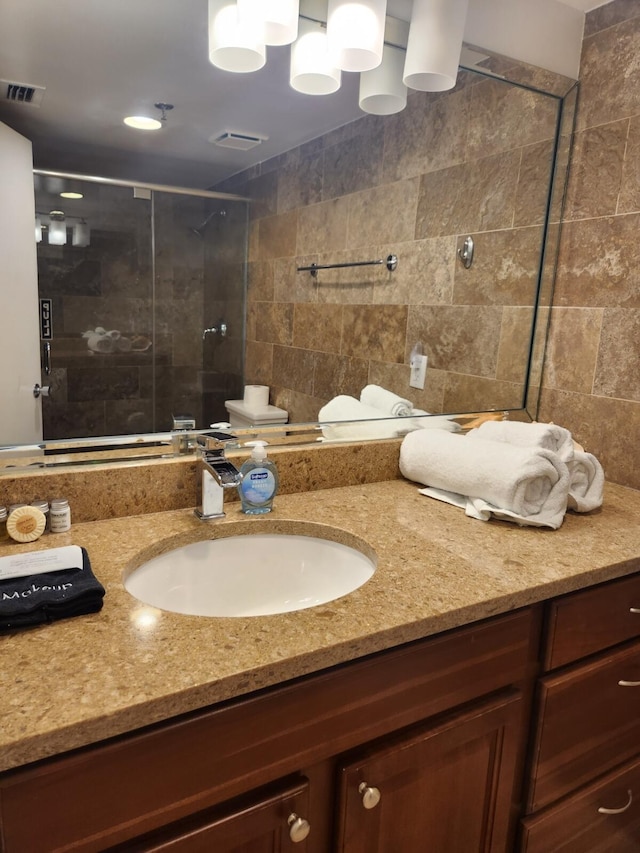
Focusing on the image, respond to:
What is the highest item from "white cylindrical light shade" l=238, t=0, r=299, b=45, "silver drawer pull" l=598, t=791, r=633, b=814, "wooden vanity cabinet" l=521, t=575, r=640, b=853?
"white cylindrical light shade" l=238, t=0, r=299, b=45

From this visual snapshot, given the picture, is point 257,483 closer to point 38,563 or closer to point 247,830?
point 38,563

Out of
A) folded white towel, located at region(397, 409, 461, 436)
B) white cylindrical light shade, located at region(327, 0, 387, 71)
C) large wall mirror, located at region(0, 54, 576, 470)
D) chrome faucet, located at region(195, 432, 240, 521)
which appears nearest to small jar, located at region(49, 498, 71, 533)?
large wall mirror, located at region(0, 54, 576, 470)

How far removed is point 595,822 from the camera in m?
1.27

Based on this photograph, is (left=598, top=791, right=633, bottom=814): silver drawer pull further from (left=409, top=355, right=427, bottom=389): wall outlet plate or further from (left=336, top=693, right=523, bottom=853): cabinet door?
(left=409, top=355, right=427, bottom=389): wall outlet plate

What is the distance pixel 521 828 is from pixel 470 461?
72cm

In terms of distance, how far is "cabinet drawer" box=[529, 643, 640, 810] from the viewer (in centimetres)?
111

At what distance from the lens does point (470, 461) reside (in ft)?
4.39

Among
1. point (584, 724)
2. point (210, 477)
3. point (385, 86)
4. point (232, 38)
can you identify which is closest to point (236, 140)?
point (232, 38)

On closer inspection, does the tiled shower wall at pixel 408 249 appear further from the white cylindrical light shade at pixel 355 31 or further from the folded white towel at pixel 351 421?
the white cylindrical light shade at pixel 355 31

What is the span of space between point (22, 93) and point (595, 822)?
1.81m

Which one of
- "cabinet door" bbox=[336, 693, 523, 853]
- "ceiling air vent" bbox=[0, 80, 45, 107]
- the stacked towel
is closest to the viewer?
the stacked towel

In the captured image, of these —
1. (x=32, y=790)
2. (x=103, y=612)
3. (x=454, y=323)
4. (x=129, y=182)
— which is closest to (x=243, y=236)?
(x=129, y=182)

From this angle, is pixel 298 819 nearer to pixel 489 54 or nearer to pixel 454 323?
pixel 454 323

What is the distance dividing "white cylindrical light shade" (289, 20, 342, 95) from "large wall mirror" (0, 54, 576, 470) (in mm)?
119
